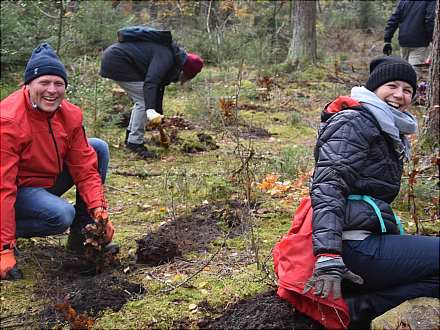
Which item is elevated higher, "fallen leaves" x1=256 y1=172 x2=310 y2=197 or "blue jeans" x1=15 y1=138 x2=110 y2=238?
"blue jeans" x1=15 y1=138 x2=110 y2=238

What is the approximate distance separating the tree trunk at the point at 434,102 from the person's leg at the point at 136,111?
3051mm

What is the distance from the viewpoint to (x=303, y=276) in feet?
8.72

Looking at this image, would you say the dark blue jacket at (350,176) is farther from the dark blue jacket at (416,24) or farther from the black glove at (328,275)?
the dark blue jacket at (416,24)

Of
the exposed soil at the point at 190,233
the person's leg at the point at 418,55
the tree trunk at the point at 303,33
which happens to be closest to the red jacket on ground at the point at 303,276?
the exposed soil at the point at 190,233

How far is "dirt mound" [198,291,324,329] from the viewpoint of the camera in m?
2.83

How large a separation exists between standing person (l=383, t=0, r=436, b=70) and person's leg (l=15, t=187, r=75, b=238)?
6.58m

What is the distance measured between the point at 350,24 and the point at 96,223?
1589cm

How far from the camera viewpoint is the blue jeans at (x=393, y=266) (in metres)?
2.69

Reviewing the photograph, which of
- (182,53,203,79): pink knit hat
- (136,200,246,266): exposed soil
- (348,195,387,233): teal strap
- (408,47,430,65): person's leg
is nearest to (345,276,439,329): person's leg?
(348,195,387,233): teal strap

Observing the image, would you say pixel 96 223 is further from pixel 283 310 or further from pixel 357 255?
pixel 357 255

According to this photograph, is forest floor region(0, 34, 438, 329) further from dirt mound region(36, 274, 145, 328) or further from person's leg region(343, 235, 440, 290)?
person's leg region(343, 235, 440, 290)

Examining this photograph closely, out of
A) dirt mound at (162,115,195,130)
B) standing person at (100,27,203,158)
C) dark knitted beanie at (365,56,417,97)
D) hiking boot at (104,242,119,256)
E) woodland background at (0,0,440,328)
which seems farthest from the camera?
dirt mound at (162,115,195,130)

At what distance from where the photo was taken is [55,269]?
3826 millimetres

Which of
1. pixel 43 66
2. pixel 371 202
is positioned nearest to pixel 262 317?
pixel 371 202
